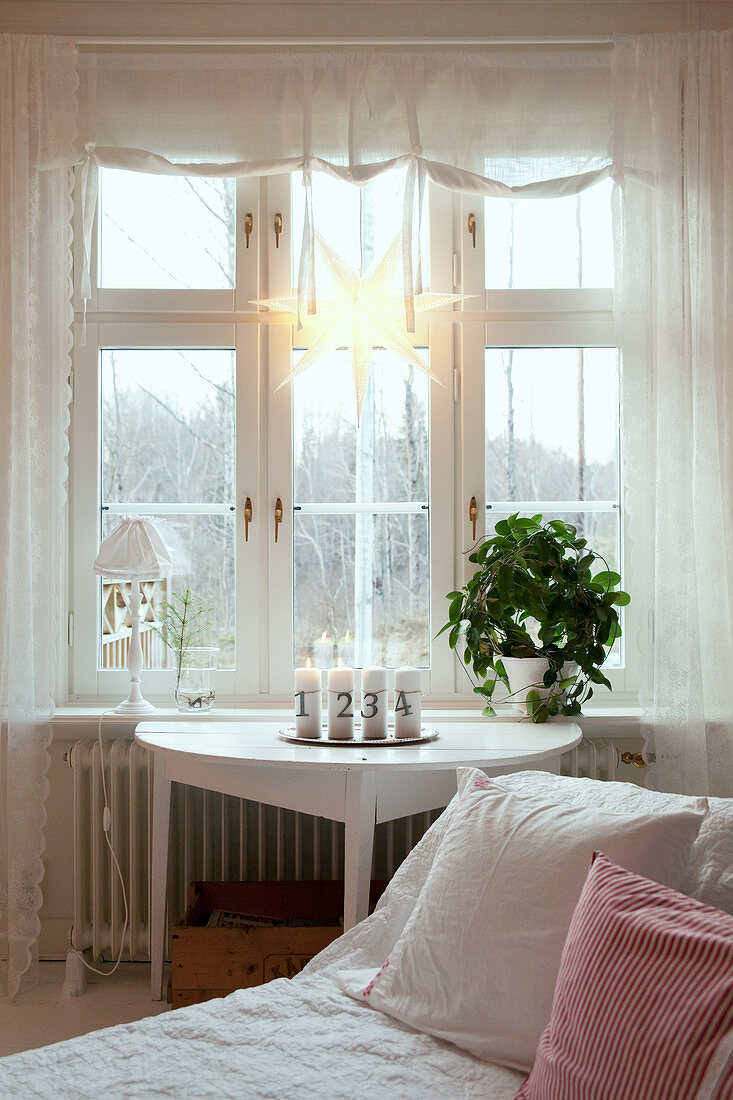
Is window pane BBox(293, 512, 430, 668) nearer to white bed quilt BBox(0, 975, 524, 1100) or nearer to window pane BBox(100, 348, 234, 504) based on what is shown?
window pane BBox(100, 348, 234, 504)

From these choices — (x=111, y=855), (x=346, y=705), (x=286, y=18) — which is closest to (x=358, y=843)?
(x=346, y=705)

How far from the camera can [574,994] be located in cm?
104

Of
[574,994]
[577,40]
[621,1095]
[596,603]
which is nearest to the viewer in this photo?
[621,1095]

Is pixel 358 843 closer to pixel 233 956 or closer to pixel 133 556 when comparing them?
pixel 233 956

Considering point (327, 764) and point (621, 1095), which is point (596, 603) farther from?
point (621, 1095)

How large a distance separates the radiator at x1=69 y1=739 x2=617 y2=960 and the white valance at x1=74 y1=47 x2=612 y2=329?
137 cm

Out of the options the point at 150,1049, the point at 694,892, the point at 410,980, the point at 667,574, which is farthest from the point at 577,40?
the point at 150,1049

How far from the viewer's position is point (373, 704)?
2.01 m

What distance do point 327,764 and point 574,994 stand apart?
0.84 metres

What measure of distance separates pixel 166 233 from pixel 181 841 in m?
1.75

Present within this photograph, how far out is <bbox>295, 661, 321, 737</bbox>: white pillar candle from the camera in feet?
6.63

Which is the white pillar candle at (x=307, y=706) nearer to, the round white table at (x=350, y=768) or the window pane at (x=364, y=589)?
the round white table at (x=350, y=768)

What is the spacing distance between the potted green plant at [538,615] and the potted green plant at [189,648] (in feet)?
2.19

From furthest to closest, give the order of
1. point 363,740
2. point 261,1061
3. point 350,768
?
point 363,740, point 350,768, point 261,1061
